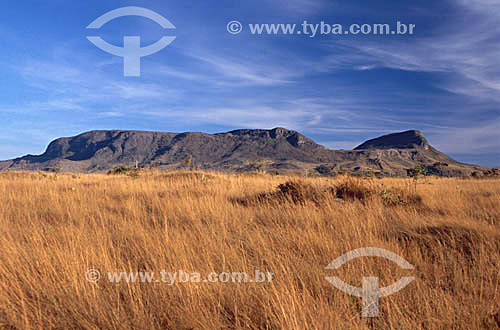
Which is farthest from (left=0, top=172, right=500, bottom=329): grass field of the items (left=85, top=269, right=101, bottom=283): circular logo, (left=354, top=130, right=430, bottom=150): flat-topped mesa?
(left=354, top=130, right=430, bottom=150): flat-topped mesa

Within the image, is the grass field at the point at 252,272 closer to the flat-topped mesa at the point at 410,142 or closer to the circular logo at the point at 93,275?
the circular logo at the point at 93,275

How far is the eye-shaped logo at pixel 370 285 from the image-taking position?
2023mm

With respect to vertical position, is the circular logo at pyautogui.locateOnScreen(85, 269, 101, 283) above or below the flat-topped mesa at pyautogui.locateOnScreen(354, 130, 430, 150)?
below

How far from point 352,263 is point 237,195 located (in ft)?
14.9

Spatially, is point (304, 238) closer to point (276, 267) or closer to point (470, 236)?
point (276, 267)

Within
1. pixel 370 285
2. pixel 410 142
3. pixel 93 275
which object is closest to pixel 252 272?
pixel 370 285

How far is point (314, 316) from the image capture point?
1.82 metres

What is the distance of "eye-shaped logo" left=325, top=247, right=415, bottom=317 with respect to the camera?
2.02 metres

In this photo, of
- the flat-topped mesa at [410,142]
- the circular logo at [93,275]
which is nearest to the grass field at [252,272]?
the circular logo at [93,275]

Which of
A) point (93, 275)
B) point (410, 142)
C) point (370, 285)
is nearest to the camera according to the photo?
point (370, 285)

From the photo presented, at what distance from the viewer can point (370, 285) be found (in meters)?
2.30

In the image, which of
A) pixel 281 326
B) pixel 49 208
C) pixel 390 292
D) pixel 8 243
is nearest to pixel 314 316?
pixel 281 326

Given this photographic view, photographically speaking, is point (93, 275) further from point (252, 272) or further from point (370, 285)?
point (370, 285)

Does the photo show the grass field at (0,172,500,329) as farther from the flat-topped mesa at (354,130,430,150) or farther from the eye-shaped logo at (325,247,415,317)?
the flat-topped mesa at (354,130,430,150)
